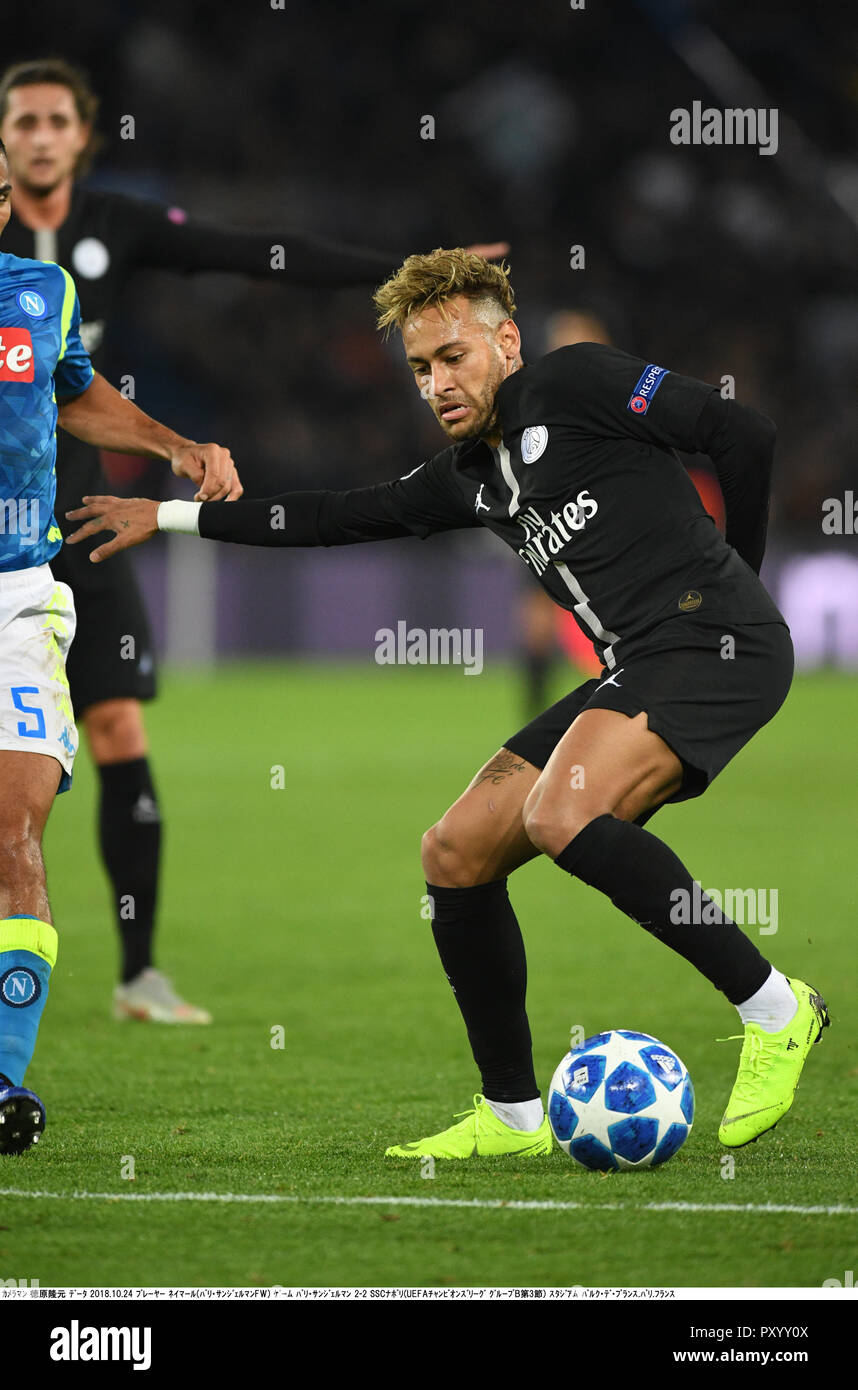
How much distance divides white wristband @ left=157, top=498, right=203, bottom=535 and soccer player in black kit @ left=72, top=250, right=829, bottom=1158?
0.09 metres

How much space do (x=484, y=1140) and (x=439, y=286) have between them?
5.98 ft

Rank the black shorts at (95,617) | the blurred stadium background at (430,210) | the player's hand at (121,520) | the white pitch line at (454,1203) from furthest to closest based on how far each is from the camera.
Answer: the blurred stadium background at (430,210)
the black shorts at (95,617)
the player's hand at (121,520)
the white pitch line at (454,1203)

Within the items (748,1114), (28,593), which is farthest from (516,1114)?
(28,593)

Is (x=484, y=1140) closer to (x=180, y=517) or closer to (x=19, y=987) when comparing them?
(x=19, y=987)

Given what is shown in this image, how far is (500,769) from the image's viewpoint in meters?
4.15

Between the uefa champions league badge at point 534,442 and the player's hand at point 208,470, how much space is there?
0.73 m

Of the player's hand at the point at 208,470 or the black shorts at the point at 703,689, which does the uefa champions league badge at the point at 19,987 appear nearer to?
the player's hand at the point at 208,470

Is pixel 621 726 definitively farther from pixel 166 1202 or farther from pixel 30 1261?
pixel 30 1261

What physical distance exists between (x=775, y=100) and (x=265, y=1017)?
22.9 m

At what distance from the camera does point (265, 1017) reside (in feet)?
19.4

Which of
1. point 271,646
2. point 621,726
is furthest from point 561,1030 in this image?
point 271,646

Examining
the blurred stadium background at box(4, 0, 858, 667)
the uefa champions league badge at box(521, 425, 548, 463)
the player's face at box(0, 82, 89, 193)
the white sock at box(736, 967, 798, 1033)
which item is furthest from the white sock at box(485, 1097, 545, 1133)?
the blurred stadium background at box(4, 0, 858, 667)

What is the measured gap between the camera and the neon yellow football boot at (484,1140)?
4.04 meters

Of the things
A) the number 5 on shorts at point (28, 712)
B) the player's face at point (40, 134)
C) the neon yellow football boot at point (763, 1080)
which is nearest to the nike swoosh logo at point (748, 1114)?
the neon yellow football boot at point (763, 1080)
